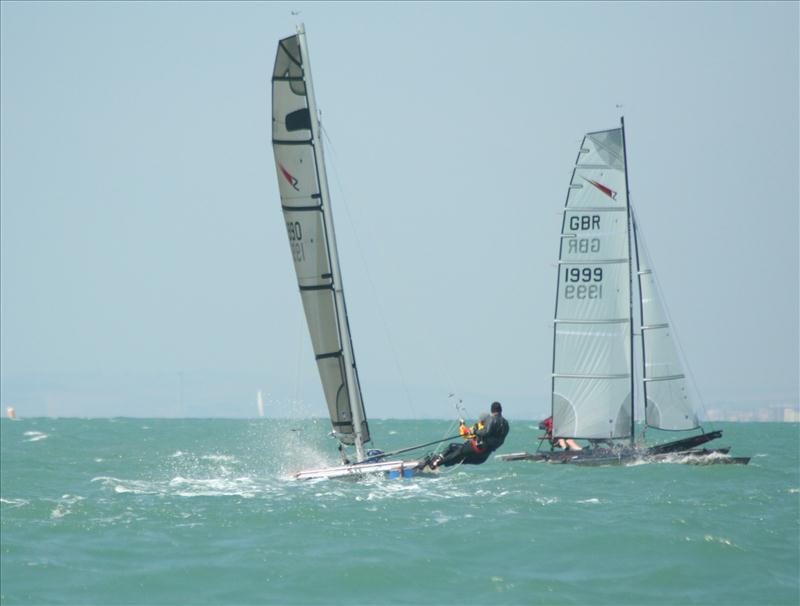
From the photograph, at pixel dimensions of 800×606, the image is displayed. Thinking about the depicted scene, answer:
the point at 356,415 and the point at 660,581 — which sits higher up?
the point at 356,415

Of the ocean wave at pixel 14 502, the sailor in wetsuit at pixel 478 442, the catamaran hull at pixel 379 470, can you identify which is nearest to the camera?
the ocean wave at pixel 14 502

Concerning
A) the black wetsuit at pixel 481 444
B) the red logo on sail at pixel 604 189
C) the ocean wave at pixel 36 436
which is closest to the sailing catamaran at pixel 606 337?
the red logo on sail at pixel 604 189

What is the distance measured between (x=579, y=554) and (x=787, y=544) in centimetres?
342

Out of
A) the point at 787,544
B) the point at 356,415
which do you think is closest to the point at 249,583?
the point at 787,544

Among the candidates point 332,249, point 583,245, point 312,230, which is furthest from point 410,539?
point 583,245

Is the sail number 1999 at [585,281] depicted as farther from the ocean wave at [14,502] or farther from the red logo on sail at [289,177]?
the ocean wave at [14,502]

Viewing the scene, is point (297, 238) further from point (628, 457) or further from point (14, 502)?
point (628, 457)

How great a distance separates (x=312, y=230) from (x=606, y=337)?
32.9ft

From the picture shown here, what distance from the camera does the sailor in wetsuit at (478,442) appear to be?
25484 millimetres

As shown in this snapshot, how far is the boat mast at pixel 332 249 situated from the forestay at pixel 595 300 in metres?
8.12

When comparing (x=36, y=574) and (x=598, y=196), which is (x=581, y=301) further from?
(x=36, y=574)

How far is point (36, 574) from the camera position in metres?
16.8

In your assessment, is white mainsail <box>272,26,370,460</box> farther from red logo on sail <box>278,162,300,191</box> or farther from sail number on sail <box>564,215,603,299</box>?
sail number on sail <box>564,215,603,299</box>

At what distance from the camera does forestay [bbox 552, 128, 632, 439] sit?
3191 centimetres
